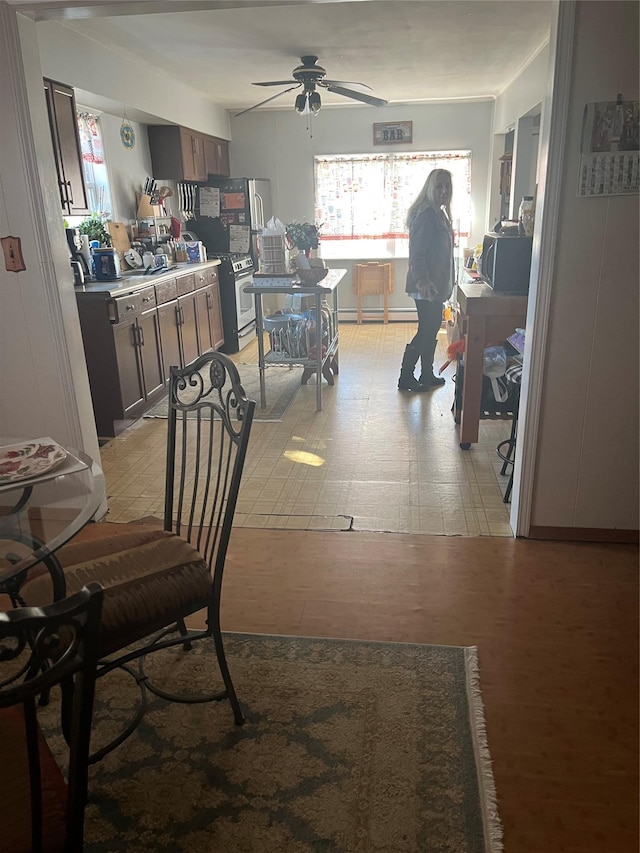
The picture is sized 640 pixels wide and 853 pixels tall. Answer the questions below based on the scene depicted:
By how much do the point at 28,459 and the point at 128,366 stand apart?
7.58 feet

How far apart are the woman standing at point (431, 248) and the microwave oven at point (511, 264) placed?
35.4 inches

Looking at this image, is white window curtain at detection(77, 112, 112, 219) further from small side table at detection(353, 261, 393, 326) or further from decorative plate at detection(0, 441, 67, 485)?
decorative plate at detection(0, 441, 67, 485)

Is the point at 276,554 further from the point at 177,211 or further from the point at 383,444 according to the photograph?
the point at 177,211

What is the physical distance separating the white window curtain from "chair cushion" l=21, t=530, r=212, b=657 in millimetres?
3563

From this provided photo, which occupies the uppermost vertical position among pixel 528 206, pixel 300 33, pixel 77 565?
pixel 300 33

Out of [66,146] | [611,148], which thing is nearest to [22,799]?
[611,148]

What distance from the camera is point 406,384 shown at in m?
4.59

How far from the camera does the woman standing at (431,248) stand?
4.00 m

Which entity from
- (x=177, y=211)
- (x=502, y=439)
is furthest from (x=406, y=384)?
(x=177, y=211)

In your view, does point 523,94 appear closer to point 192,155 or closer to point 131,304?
point 192,155

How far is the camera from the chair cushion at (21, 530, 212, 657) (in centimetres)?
147

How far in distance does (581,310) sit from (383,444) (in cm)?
153

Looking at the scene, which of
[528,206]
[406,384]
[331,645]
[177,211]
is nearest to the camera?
[331,645]

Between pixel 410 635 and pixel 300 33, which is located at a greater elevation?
pixel 300 33
